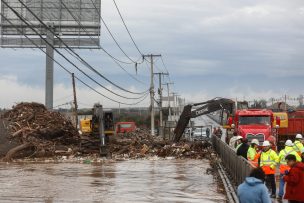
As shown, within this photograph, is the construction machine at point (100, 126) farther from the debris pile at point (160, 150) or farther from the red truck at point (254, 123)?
the red truck at point (254, 123)

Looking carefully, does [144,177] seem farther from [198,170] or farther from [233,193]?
[233,193]

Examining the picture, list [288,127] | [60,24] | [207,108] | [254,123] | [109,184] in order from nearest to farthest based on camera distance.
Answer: [109,184], [254,123], [207,108], [288,127], [60,24]

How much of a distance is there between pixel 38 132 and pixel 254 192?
32.6m

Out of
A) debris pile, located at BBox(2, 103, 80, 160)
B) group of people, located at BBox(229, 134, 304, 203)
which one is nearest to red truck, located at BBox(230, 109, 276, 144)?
debris pile, located at BBox(2, 103, 80, 160)

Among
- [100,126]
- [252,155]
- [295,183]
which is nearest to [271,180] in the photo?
[252,155]

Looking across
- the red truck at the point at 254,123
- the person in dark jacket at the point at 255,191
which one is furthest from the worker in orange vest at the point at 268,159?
the red truck at the point at 254,123

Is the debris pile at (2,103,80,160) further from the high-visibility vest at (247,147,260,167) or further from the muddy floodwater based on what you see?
the high-visibility vest at (247,147,260,167)

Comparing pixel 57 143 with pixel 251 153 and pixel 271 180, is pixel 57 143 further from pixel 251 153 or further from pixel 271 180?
pixel 271 180

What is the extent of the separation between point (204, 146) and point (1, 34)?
Result: 3037cm

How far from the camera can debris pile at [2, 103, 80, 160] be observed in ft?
118

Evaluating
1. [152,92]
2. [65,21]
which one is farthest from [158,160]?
[65,21]

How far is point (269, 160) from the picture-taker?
594 inches

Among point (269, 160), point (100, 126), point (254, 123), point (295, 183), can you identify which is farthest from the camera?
point (100, 126)

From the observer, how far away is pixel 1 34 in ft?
197
